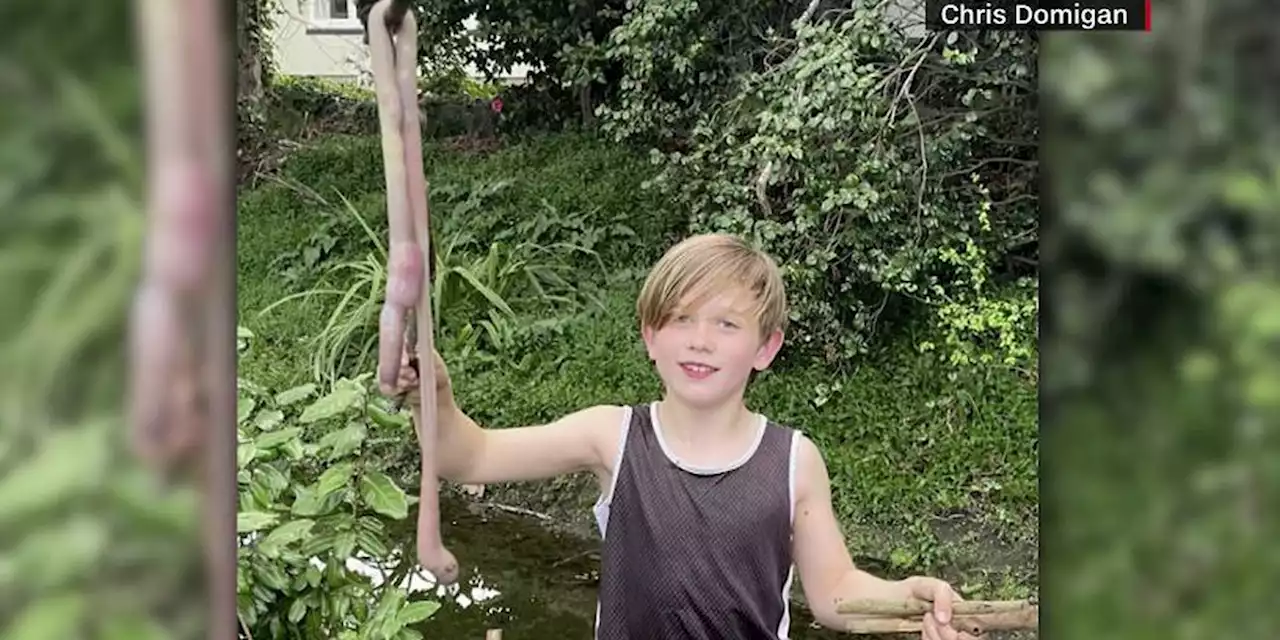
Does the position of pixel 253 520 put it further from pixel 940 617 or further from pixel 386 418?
pixel 940 617

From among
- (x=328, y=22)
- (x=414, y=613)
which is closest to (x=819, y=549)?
(x=414, y=613)

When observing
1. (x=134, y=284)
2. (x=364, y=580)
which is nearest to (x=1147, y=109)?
(x=134, y=284)

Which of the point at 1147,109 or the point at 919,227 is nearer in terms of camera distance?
the point at 1147,109

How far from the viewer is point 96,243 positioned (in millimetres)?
676

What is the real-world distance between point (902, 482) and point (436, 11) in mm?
1238

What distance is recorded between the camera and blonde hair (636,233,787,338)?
1161mm

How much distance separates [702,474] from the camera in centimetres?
120

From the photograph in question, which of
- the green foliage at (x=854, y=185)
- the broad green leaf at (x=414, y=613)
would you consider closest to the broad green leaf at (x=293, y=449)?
the broad green leaf at (x=414, y=613)

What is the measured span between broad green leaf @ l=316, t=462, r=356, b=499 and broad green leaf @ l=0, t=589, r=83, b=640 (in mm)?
667

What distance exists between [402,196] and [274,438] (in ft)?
2.29

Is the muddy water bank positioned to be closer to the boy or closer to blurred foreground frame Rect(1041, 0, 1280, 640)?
the boy

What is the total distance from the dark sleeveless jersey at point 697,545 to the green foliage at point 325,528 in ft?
0.78

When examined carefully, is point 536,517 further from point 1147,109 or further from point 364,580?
point 1147,109

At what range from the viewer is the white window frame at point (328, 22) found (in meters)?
1.04
